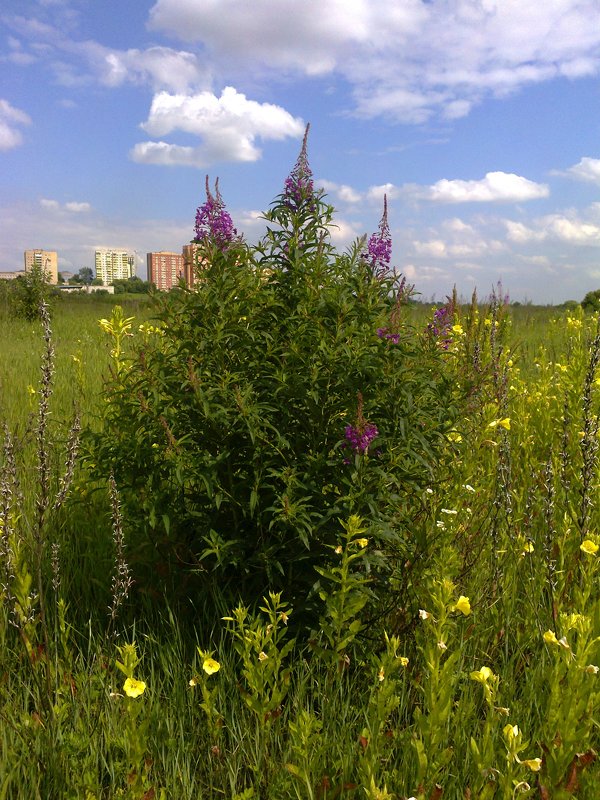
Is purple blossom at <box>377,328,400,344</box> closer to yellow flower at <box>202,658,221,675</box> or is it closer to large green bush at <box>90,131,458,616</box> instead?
large green bush at <box>90,131,458,616</box>

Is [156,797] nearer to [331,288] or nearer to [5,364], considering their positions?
[331,288]

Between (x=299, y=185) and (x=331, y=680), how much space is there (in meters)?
1.99

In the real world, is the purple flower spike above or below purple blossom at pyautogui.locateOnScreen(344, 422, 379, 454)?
above

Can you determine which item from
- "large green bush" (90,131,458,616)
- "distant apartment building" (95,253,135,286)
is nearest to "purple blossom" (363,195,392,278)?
"large green bush" (90,131,458,616)

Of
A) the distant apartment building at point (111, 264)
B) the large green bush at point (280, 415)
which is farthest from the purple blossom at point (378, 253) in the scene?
the distant apartment building at point (111, 264)

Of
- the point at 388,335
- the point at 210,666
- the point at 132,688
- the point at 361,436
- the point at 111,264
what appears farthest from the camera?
the point at 111,264

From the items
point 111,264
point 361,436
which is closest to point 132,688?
point 361,436

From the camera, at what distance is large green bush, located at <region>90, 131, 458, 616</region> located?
7.45ft

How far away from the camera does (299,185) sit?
Result: 264 cm

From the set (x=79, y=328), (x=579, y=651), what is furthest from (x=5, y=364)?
(x=579, y=651)

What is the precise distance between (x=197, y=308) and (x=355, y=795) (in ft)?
5.88

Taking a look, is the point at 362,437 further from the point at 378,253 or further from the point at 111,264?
the point at 111,264

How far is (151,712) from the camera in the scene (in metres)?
2.04

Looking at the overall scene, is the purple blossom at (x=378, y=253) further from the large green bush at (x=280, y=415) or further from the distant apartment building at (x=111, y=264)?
the distant apartment building at (x=111, y=264)
